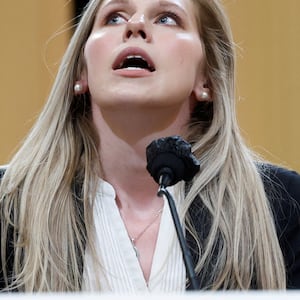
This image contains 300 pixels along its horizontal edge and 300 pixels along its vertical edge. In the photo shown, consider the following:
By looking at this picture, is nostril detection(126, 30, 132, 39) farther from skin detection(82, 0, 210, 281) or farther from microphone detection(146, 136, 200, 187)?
microphone detection(146, 136, 200, 187)

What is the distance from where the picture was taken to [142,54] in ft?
4.48

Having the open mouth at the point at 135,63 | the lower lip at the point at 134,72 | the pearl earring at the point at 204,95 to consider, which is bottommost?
the pearl earring at the point at 204,95

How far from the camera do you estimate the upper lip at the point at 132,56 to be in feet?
4.47

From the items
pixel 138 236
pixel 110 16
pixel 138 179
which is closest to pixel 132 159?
pixel 138 179

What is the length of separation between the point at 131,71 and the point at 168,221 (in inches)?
9.6

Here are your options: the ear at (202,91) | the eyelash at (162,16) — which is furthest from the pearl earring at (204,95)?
the eyelash at (162,16)

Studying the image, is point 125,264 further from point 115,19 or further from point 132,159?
point 115,19

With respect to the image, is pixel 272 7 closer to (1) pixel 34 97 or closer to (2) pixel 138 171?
(1) pixel 34 97

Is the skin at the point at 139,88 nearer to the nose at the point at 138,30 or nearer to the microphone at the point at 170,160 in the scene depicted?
the nose at the point at 138,30

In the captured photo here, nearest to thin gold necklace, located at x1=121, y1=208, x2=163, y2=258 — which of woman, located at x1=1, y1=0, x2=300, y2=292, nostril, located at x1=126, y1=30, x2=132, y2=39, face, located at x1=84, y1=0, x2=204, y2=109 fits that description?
woman, located at x1=1, y1=0, x2=300, y2=292

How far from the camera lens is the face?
53.7 inches

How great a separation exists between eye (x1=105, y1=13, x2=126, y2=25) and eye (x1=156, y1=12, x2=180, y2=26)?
57 mm

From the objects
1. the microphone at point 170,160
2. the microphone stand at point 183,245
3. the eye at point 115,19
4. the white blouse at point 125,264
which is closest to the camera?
the microphone stand at point 183,245

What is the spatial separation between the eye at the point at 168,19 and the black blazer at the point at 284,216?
290mm
